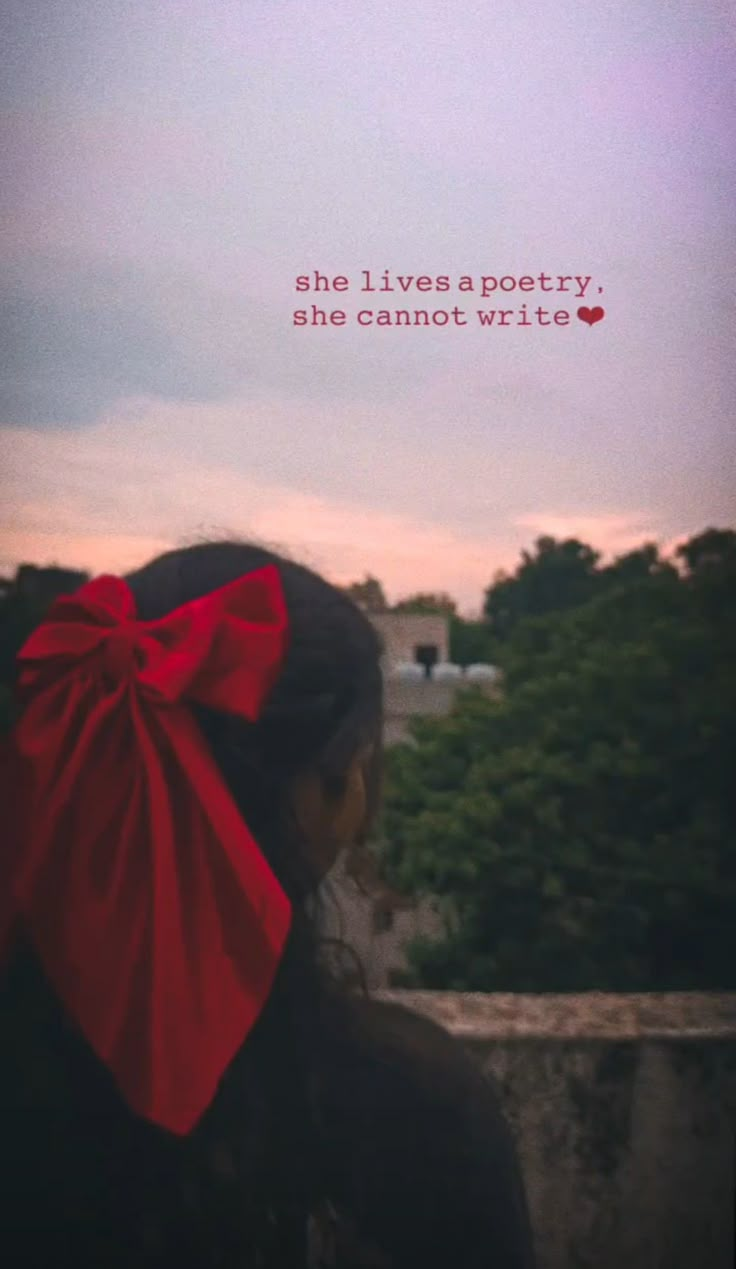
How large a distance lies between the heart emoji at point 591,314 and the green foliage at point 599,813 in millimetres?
323

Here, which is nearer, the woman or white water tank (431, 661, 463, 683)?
the woman

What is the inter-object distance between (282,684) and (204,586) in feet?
0.33

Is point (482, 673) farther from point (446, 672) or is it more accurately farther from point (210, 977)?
point (210, 977)

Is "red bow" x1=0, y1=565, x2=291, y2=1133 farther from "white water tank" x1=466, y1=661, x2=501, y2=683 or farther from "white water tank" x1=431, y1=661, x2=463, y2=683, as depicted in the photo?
"white water tank" x1=466, y1=661, x2=501, y2=683

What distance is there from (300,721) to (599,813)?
154 centimetres

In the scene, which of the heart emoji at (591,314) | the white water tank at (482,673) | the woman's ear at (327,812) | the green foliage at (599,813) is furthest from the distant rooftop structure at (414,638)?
the white water tank at (482,673)

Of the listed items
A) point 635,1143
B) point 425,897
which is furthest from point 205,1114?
point 425,897

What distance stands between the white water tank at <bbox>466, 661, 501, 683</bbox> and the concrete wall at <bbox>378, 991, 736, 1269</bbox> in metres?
0.99

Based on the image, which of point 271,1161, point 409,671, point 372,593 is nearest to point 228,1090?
point 271,1161

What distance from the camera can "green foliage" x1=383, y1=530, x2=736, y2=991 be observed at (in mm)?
1795

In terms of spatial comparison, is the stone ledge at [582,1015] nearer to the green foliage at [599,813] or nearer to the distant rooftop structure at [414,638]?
the green foliage at [599,813]

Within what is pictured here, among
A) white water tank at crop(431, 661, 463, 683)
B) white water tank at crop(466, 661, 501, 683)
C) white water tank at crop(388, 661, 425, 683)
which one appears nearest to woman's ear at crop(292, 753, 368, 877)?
white water tank at crop(388, 661, 425, 683)

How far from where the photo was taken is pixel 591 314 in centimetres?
119

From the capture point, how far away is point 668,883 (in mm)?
1909
